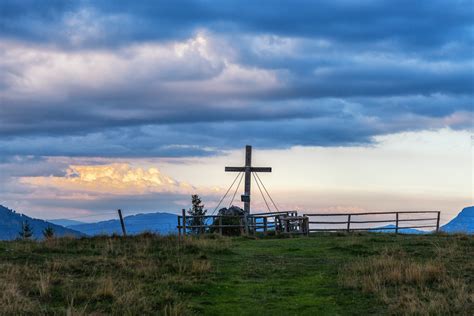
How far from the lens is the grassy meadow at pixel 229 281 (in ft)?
46.4

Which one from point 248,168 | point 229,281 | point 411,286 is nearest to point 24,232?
point 248,168

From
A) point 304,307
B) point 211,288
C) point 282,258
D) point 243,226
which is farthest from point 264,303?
point 243,226

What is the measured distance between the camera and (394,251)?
24.5m

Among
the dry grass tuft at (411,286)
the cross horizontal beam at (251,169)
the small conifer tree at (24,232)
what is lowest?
the dry grass tuft at (411,286)

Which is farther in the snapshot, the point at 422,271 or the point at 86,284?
the point at 422,271

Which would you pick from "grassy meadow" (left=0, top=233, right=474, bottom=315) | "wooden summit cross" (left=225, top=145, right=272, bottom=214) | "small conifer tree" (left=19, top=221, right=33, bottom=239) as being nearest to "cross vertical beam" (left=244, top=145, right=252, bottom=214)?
"wooden summit cross" (left=225, top=145, right=272, bottom=214)

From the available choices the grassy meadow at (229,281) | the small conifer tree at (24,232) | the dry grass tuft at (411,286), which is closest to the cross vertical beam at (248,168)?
the small conifer tree at (24,232)

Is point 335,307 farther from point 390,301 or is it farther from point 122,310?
point 122,310

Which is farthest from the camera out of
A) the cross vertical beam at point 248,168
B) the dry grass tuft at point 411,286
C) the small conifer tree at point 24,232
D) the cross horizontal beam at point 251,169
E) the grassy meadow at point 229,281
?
the cross horizontal beam at point 251,169

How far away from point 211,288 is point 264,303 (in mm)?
2382

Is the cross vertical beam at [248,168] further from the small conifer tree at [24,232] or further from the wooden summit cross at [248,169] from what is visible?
the small conifer tree at [24,232]

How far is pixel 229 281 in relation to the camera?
59.6ft

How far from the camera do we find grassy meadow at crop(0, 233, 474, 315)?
1415 cm

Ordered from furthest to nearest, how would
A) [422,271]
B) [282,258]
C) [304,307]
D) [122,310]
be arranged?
[282,258] → [422,271] → [304,307] → [122,310]
